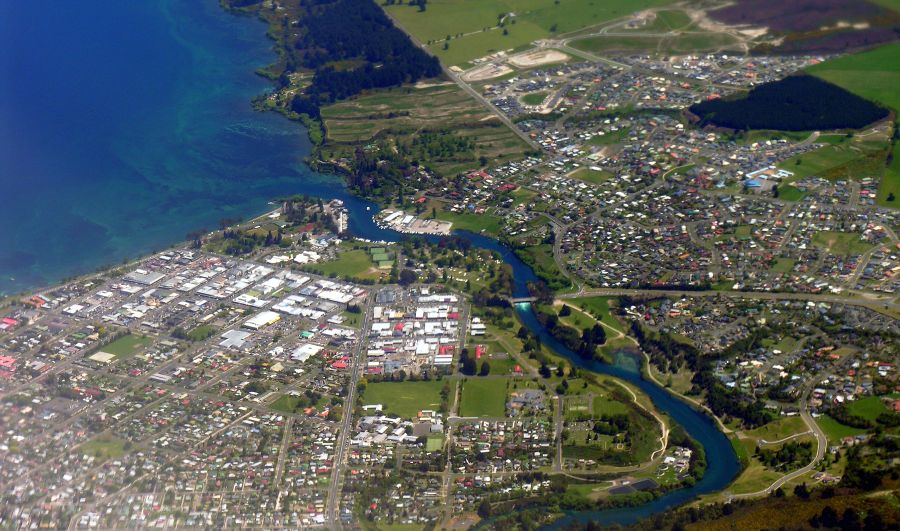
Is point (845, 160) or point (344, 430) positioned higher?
point (845, 160)

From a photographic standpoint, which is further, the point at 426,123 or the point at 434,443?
the point at 426,123

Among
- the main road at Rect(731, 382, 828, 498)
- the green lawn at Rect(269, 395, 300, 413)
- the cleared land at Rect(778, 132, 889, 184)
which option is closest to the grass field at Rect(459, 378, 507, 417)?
the green lawn at Rect(269, 395, 300, 413)

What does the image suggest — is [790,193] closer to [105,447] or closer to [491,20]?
[491,20]

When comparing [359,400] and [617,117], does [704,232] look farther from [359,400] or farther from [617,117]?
[359,400]

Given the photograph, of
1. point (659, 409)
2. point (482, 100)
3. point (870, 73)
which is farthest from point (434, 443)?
point (870, 73)

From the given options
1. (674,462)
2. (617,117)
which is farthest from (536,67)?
(674,462)

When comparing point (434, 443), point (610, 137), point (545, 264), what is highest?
point (610, 137)
